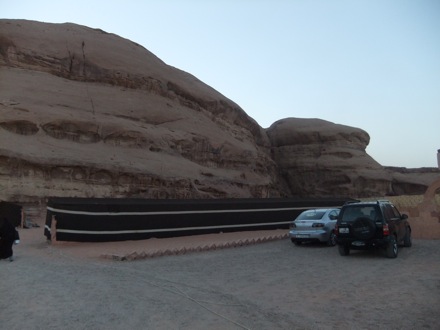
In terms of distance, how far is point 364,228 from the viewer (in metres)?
12.3

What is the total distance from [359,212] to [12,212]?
1992 cm

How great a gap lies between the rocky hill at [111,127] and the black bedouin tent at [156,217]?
11038 mm

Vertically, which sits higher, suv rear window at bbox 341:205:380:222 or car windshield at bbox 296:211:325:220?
suv rear window at bbox 341:205:380:222

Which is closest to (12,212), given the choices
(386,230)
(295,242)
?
(295,242)

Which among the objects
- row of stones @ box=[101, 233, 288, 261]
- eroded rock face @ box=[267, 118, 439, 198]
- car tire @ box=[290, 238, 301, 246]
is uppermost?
eroded rock face @ box=[267, 118, 439, 198]

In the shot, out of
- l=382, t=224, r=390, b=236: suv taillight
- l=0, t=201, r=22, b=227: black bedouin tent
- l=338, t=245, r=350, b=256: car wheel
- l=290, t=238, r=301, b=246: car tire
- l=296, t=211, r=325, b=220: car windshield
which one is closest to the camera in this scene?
l=382, t=224, r=390, b=236: suv taillight

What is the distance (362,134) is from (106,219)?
51.6 metres

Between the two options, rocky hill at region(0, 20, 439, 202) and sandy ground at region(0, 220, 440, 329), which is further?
rocky hill at region(0, 20, 439, 202)

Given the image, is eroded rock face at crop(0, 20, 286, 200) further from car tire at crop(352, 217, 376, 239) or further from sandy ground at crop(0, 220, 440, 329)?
car tire at crop(352, 217, 376, 239)

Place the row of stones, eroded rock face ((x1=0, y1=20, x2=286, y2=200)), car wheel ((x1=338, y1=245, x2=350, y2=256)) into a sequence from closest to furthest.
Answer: the row of stones → car wheel ((x1=338, y1=245, x2=350, y2=256)) → eroded rock face ((x1=0, y1=20, x2=286, y2=200))

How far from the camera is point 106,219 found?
1608cm

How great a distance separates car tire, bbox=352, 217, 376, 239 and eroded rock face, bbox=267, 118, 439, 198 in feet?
145

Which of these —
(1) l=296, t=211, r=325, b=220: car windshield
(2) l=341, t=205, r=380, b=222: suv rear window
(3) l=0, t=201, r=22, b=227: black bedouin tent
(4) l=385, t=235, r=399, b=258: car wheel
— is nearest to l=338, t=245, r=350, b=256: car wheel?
(2) l=341, t=205, r=380, b=222: suv rear window

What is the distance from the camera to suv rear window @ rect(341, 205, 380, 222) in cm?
1265
